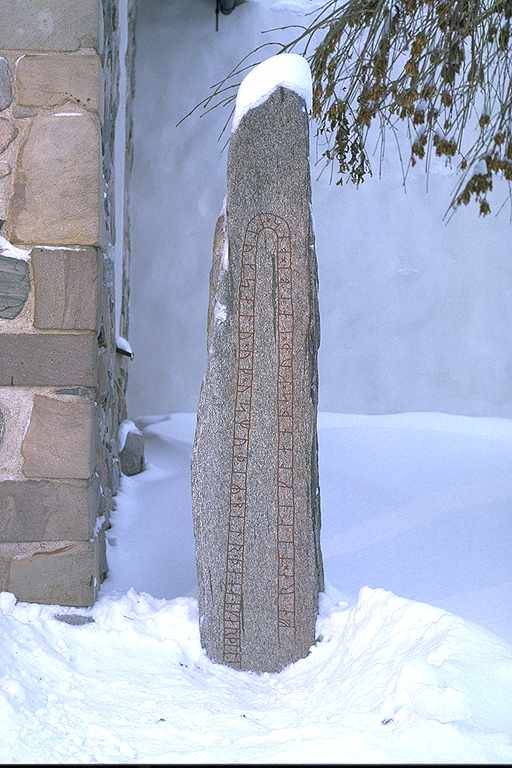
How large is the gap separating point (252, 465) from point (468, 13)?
5.66 feet

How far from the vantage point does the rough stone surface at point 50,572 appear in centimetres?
284

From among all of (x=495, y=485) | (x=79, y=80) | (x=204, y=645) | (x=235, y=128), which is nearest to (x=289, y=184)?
(x=235, y=128)

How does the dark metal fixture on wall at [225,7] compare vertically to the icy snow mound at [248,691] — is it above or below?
above

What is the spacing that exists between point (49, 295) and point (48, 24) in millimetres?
791

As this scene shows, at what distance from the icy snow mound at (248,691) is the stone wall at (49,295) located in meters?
0.21

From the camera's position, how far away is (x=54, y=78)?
2883mm

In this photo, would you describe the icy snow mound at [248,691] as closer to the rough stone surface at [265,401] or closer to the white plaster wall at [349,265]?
the rough stone surface at [265,401]

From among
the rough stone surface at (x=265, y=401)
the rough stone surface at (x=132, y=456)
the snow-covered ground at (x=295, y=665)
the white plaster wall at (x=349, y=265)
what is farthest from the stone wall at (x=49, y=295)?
the white plaster wall at (x=349, y=265)

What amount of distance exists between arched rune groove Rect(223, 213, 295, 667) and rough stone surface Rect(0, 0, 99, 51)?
0.77 m

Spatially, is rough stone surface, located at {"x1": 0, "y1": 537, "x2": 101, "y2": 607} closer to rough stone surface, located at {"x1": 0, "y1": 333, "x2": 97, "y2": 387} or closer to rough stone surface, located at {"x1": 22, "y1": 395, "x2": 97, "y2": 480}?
rough stone surface, located at {"x1": 22, "y1": 395, "x2": 97, "y2": 480}

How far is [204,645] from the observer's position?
9.09 ft

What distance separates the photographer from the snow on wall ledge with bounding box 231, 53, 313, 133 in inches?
108

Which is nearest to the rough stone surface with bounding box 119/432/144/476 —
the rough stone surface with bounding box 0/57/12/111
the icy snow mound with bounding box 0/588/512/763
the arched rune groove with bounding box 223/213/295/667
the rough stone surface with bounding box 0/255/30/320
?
the icy snow mound with bounding box 0/588/512/763

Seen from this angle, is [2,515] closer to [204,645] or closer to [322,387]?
[204,645]
